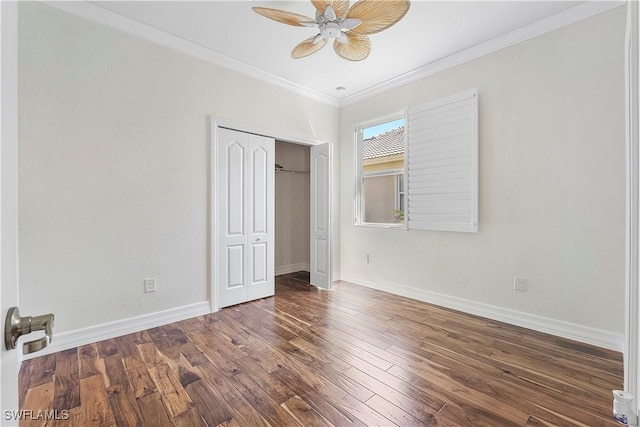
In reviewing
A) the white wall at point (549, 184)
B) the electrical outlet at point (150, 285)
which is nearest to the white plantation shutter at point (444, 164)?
the white wall at point (549, 184)

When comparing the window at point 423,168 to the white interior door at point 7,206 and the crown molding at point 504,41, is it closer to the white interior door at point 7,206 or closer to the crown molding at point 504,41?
the crown molding at point 504,41

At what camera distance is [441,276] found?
11.0 feet

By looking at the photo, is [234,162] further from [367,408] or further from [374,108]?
[367,408]

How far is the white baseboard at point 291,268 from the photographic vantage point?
5.08m

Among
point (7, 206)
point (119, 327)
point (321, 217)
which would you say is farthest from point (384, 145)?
point (7, 206)

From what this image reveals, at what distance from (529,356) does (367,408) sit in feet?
4.94

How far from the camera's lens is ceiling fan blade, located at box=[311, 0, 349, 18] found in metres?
1.97

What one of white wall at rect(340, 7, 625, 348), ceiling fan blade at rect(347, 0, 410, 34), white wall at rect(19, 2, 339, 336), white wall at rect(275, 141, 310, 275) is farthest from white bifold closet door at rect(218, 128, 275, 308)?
white wall at rect(340, 7, 625, 348)

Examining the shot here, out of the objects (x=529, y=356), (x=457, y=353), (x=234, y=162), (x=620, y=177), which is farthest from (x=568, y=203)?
(x=234, y=162)

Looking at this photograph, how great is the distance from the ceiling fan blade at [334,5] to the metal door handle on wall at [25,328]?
2272 millimetres

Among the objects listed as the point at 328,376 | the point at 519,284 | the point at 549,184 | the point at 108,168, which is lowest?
the point at 328,376

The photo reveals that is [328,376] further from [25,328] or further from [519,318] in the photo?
[519,318]

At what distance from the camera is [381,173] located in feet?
13.4

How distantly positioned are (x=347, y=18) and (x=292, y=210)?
363cm
